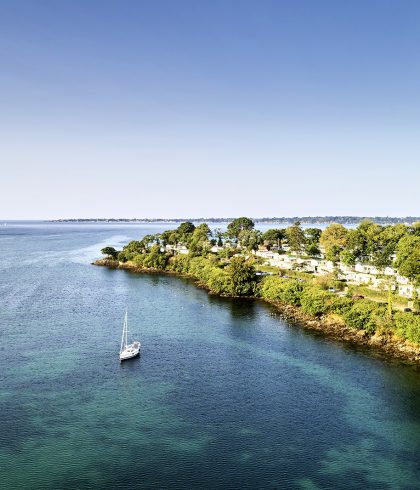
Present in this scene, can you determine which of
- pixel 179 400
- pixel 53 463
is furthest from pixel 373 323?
pixel 53 463

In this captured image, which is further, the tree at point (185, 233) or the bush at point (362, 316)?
the tree at point (185, 233)

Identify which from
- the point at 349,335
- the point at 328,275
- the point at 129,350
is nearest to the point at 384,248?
the point at 328,275

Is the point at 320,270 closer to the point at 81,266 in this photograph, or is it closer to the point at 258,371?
the point at 258,371

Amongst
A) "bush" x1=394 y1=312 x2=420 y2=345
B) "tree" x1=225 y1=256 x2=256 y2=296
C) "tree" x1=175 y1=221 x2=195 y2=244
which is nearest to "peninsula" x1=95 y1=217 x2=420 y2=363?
"bush" x1=394 y1=312 x2=420 y2=345

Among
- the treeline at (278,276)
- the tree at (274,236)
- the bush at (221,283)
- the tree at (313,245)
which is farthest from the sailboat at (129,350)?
the tree at (274,236)

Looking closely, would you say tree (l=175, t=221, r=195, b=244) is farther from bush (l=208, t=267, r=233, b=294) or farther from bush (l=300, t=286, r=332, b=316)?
bush (l=300, t=286, r=332, b=316)

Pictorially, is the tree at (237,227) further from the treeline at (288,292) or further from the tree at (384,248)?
the tree at (384,248)

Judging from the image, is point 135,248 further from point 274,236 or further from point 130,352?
point 130,352
